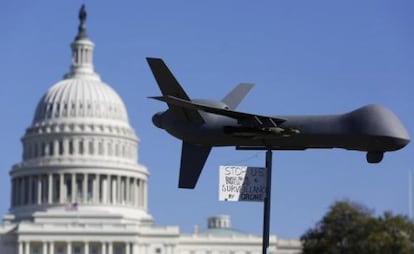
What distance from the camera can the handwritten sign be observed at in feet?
56.9

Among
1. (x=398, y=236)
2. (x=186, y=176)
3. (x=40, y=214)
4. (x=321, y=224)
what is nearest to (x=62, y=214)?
(x=40, y=214)

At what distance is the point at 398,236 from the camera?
12450 cm

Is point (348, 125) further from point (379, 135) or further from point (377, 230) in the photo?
point (377, 230)

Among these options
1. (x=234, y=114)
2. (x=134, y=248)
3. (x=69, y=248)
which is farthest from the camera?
(x=134, y=248)

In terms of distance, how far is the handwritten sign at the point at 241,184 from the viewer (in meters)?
17.3

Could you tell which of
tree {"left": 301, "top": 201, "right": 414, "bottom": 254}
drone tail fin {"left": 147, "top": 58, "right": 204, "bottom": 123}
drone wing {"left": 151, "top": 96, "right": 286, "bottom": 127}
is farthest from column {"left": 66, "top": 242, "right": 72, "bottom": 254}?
drone wing {"left": 151, "top": 96, "right": 286, "bottom": 127}

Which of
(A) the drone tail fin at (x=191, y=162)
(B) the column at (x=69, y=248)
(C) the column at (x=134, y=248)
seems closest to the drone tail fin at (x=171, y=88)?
(A) the drone tail fin at (x=191, y=162)

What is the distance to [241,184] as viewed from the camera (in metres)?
17.4

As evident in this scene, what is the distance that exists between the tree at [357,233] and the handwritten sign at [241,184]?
104 meters

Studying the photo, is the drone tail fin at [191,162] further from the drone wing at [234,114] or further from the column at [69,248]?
the column at [69,248]

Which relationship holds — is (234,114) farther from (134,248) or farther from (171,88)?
(134,248)

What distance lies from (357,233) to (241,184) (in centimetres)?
11342

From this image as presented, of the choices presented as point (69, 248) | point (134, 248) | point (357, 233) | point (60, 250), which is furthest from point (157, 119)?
point (134, 248)

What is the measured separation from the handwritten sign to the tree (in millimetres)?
104320
